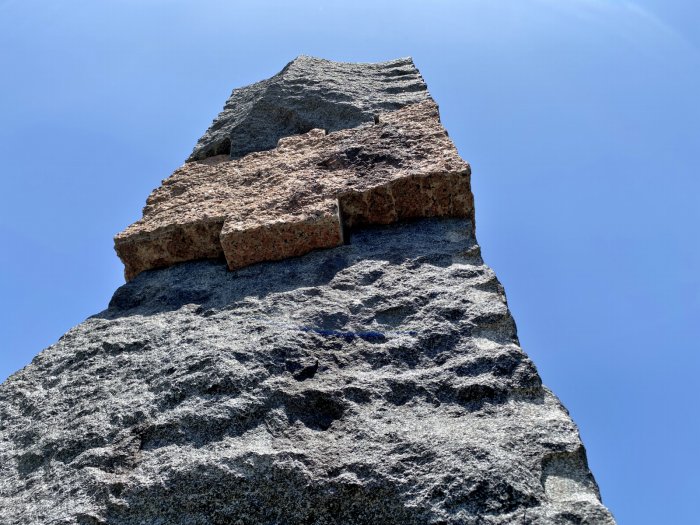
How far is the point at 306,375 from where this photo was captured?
6.09 ft

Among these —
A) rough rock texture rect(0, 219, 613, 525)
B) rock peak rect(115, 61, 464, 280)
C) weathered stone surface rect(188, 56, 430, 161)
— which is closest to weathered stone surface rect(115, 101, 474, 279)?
rock peak rect(115, 61, 464, 280)

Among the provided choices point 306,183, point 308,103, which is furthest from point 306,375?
point 308,103

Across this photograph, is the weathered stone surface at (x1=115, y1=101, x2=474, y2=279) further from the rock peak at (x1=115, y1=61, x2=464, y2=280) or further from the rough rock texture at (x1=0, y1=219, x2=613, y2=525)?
the rough rock texture at (x1=0, y1=219, x2=613, y2=525)

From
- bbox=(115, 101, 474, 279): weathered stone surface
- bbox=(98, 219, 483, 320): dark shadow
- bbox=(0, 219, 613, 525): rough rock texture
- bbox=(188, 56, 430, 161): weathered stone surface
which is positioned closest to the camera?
bbox=(0, 219, 613, 525): rough rock texture

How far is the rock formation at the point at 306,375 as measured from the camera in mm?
1508

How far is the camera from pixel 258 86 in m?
3.94

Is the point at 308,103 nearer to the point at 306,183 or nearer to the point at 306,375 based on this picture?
the point at 306,183

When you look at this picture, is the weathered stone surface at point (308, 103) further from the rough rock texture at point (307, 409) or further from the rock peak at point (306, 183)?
the rough rock texture at point (307, 409)

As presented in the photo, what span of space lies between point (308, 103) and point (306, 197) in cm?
102

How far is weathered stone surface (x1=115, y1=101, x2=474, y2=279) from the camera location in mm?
2453

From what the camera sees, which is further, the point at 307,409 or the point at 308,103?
the point at 308,103

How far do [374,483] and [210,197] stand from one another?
5.27 feet

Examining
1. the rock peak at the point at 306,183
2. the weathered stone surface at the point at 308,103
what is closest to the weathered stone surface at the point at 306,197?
the rock peak at the point at 306,183

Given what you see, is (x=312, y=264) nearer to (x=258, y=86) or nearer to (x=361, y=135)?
(x=361, y=135)
